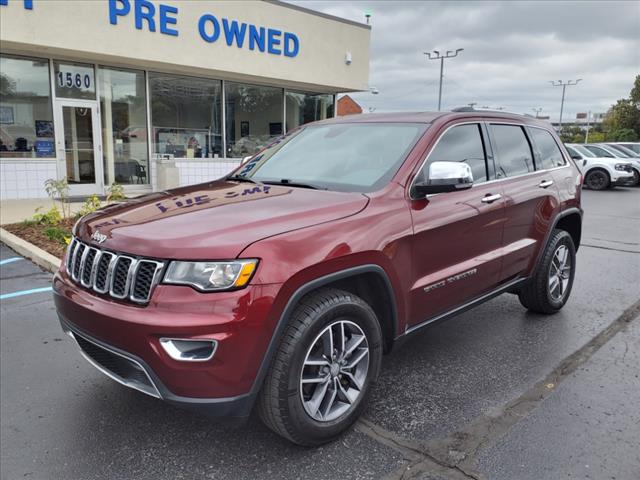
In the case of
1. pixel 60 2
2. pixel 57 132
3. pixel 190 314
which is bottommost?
pixel 190 314

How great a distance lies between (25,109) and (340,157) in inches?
423

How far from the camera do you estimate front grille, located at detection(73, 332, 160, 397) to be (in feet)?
8.23

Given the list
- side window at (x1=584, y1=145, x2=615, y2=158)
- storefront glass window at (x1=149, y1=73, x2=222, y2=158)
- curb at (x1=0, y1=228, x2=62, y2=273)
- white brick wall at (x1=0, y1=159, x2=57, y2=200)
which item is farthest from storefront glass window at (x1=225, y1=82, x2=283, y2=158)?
side window at (x1=584, y1=145, x2=615, y2=158)

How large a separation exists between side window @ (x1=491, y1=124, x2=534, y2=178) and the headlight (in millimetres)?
2494

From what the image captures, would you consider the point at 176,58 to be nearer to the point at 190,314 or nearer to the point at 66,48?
the point at 66,48

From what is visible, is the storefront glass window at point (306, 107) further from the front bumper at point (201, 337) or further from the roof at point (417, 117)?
the front bumper at point (201, 337)

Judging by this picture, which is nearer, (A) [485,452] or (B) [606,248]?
(A) [485,452]

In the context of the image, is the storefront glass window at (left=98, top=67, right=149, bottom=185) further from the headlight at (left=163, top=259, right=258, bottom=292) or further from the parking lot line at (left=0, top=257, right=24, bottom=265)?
the headlight at (left=163, top=259, right=258, bottom=292)

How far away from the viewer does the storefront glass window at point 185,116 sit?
14.0m

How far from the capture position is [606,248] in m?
8.39

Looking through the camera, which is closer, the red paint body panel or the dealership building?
the red paint body panel

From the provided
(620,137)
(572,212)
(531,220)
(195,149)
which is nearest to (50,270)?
(531,220)

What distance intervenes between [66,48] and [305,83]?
708cm

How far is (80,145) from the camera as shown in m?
12.6
